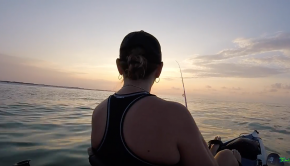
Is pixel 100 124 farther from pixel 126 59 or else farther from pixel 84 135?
pixel 84 135

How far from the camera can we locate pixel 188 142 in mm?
1639

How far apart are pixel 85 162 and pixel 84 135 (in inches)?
103

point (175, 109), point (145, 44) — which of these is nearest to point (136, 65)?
point (145, 44)

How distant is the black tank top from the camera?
165 cm

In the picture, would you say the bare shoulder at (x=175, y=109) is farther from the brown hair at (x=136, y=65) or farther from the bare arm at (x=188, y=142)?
the brown hair at (x=136, y=65)

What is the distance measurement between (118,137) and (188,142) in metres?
0.60

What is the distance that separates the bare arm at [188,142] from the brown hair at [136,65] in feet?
1.65

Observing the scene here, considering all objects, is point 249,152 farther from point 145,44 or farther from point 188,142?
point 145,44

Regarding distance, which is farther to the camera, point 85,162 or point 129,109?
point 85,162

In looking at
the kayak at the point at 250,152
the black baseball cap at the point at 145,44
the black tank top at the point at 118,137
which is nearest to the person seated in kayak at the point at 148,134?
the black tank top at the point at 118,137

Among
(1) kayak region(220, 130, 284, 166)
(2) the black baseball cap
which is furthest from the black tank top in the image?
(1) kayak region(220, 130, 284, 166)

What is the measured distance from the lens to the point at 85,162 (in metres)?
4.98

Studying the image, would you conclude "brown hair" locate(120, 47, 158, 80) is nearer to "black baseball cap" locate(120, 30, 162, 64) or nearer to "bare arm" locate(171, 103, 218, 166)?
"black baseball cap" locate(120, 30, 162, 64)

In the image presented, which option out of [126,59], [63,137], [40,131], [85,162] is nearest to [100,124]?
[126,59]
